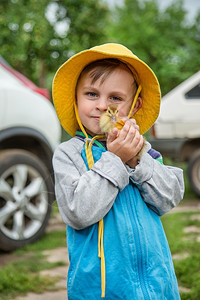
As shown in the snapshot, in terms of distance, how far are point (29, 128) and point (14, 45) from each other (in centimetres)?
1163

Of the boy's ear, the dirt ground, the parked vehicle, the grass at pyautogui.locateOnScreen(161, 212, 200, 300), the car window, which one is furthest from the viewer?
the car window

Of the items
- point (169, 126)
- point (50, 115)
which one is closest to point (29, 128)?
point (50, 115)

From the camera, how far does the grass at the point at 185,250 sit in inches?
120

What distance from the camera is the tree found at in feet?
49.6

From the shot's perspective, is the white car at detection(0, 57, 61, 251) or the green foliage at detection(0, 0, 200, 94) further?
the green foliage at detection(0, 0, 200, 94)

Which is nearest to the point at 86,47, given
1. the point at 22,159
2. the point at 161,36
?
the point at 161,36

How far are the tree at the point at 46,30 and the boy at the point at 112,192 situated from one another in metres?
13.7

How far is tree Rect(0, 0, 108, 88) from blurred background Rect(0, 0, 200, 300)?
3cm

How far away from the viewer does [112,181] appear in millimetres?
1485

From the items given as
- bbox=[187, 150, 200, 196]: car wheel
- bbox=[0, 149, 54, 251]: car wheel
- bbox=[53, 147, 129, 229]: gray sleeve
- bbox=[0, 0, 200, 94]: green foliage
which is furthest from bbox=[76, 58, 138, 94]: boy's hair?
bbox=[0, 0, 200, 94]: green foliage

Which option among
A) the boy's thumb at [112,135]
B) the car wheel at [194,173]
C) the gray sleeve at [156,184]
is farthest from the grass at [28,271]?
the car wheel at [194,173]

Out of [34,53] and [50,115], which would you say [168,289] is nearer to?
[50,115]

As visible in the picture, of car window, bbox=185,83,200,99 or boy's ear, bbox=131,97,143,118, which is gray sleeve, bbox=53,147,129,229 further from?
car window, bbox=185,83,200,99

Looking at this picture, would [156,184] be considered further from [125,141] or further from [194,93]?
[194,93]
